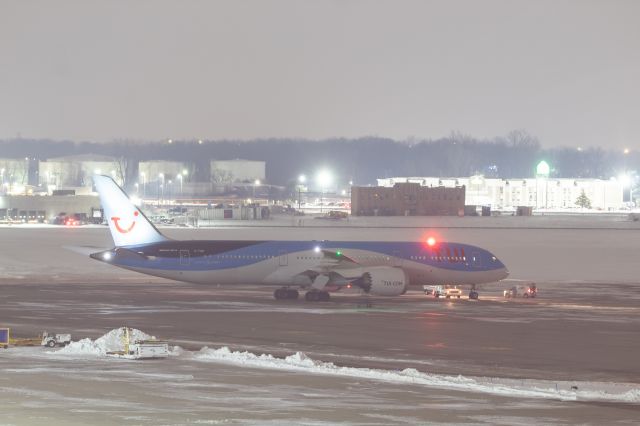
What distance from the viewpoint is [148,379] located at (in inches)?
1043

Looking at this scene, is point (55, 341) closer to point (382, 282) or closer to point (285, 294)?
point (285, 294)

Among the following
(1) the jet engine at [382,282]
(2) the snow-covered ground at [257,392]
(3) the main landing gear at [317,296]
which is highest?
(1) the jet engine at [382,282]

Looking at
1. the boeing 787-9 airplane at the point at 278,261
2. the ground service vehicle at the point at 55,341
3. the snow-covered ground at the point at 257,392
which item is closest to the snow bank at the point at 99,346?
the snow-covered ground at the point at 257,392

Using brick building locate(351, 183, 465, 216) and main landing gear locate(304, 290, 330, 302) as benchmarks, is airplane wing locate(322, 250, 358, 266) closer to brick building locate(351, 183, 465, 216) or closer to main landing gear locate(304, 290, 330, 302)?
main landing gear locate(304, 290, 330, 302)

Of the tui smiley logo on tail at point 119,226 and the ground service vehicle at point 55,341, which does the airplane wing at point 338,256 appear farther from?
the ground service vehicle at point 55,341

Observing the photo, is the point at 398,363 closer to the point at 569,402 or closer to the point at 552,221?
the point at 569,402

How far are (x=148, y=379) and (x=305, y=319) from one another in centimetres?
1637

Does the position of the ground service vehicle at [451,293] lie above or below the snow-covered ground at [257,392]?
above

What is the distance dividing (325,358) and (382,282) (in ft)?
66.8

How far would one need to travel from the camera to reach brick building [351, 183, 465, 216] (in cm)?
16050

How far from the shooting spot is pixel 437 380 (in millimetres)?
26984

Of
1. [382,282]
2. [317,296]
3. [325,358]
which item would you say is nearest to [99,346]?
[325,358]

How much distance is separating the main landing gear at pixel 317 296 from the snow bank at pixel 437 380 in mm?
20324

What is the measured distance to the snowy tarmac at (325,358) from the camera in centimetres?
2283
